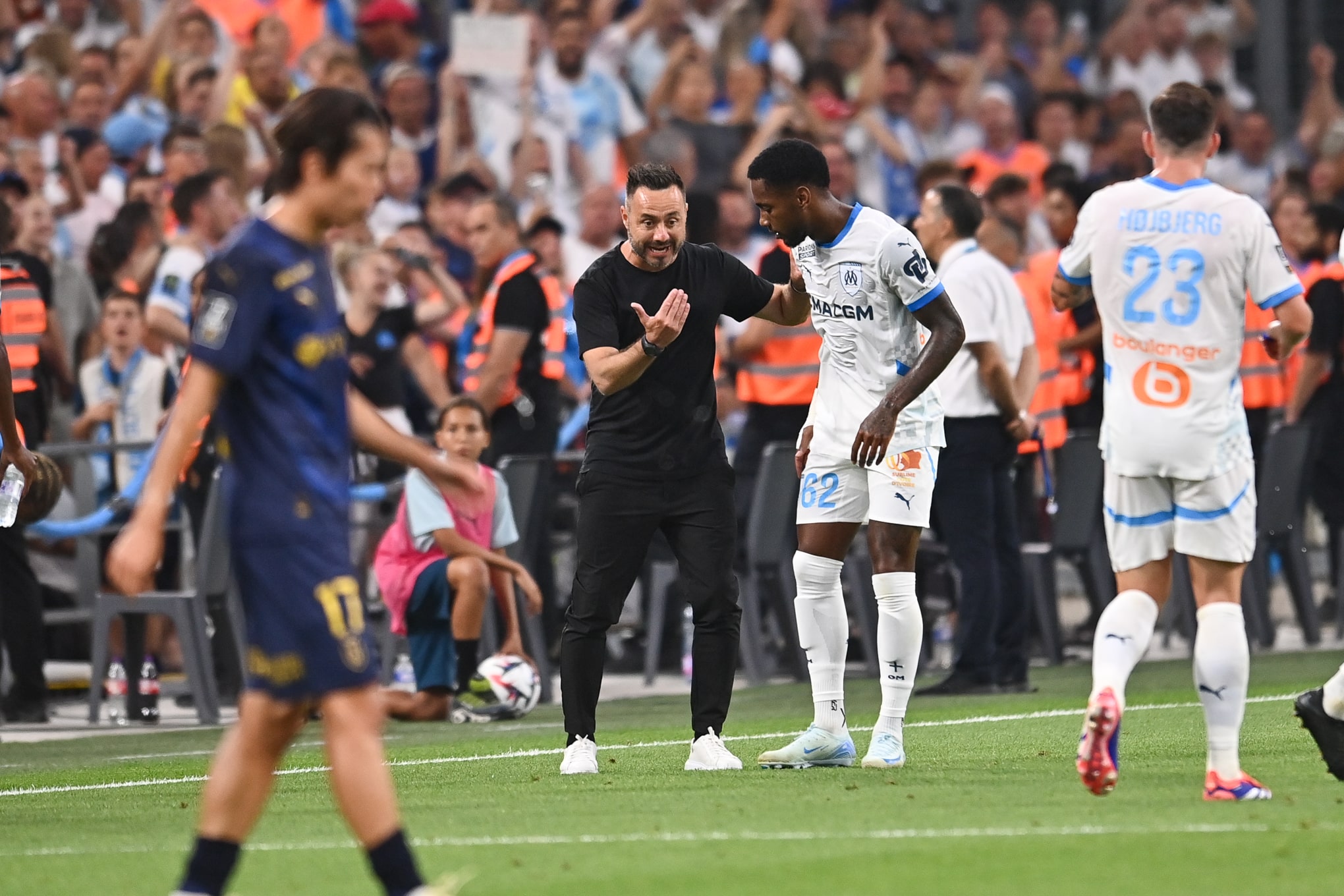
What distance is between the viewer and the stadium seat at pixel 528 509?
13586mm

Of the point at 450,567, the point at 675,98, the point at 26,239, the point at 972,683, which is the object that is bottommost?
the point at 972,683

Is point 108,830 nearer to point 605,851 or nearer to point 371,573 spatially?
point 605,851

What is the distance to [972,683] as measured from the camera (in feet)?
42.7

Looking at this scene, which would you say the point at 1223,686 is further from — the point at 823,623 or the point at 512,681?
the point at 512,681

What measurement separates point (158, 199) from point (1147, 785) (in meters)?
9.49

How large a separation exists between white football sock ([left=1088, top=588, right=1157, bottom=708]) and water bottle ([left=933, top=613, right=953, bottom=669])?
26.4 ft

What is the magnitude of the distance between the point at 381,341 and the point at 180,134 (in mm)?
2276

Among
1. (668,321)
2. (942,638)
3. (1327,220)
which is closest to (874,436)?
(668,321)

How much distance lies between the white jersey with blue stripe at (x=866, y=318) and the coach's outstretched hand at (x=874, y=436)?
224 mm

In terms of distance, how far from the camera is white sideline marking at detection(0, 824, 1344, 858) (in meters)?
7.06

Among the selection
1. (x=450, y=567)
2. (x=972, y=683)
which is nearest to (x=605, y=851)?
(x=450, y=567)

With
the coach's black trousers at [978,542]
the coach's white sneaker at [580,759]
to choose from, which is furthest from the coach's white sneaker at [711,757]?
the coach's black trousers at [978,542]

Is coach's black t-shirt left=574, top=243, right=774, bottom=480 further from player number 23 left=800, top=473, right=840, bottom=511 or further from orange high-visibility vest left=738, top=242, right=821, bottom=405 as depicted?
orange high-visibility vest left=738, top=242, right=821, bottom=405

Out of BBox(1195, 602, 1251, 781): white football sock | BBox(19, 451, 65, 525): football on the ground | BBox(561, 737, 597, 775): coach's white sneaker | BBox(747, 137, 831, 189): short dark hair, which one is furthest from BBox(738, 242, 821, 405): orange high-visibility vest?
BBox(1195, 602, 1251, 781): white football sock
